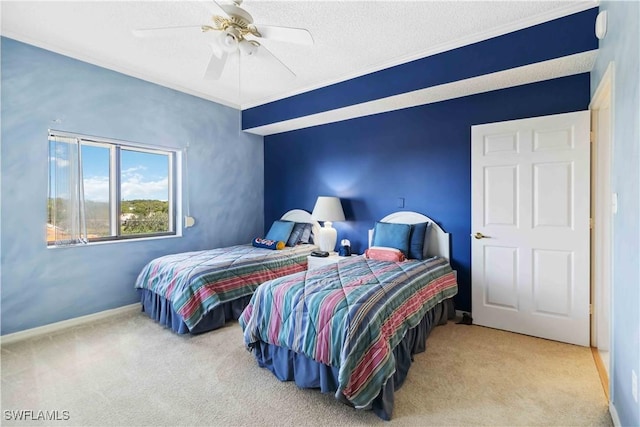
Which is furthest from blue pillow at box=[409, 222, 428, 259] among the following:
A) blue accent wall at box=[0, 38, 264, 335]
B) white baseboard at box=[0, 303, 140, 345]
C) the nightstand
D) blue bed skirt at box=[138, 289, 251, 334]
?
white baseboard at box=[0, 303, 140, 345]

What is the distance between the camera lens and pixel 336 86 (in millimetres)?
3580

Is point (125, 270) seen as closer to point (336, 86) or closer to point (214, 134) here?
point (214, 134)

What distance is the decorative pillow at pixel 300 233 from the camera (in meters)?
4.32

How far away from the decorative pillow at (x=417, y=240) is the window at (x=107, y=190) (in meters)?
2.99

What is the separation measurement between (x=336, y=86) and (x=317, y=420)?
3.24m

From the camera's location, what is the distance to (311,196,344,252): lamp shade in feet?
13.0

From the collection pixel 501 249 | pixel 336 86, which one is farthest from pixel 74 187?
pixel 501 249

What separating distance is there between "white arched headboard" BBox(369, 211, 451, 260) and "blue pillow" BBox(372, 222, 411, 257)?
0.64 ft

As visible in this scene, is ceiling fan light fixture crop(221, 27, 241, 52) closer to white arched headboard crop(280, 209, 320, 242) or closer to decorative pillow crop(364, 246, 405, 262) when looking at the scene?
decorative pillow crop(364, 246, 405, 262)

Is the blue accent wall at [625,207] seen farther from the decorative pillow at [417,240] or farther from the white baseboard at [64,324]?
the white baseboard at [64,324]

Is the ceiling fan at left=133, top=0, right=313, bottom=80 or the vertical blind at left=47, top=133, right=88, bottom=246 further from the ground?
the ceiling fan at left=133, top=0, right=313, bottom=80

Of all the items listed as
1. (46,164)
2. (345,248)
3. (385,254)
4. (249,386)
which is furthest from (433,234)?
(46,164)

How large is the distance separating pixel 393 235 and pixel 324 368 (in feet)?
6.14

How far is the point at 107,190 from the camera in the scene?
3422 millimetres
